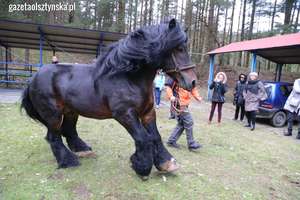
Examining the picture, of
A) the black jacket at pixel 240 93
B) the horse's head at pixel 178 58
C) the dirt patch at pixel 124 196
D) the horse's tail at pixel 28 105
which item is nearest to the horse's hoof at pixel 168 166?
the dirt patch at pixel 124 196

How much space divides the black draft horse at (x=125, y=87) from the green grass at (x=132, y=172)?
0.26 m

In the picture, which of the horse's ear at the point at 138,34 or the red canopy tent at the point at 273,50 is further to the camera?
the red canopy tent at the point at 273,50

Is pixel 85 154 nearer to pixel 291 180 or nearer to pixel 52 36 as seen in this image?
pixel 291 180

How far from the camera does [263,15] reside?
22.2 metres

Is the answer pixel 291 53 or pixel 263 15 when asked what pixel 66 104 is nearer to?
pixel 291 53

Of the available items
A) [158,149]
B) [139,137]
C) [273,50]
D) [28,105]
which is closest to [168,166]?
[158,149]

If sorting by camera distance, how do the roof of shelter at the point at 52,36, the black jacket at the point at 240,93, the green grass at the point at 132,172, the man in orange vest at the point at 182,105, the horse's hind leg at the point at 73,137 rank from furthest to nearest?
the roof of shelter at the point at 52,36 < the black jacket at the point at 240,93 < the man in orange vest at the point at 182,105 < the horse's hind leg at the point at 73,137 < the green grass at the point at 132,172

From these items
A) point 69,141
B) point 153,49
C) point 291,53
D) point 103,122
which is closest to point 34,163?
point 69,141

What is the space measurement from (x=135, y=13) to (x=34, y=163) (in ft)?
63.2

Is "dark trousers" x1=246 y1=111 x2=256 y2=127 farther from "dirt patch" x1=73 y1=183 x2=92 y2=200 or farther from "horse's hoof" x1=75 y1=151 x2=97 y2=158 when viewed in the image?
"dirt patch" x1=73 y1=183 x2=92 y2=200

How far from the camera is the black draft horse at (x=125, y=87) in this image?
2.65 meters

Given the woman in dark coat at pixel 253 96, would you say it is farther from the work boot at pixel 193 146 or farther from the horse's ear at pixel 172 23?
the horse's ear at pixel 172 23

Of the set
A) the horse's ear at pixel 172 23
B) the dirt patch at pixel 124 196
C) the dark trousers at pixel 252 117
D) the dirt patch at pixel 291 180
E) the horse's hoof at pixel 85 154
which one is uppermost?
the horse's ear at pixel 172 23

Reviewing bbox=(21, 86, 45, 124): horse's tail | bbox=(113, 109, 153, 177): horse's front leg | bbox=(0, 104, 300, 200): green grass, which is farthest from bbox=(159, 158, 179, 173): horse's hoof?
bbox=(21, 86, 45, 124): horse's tail
